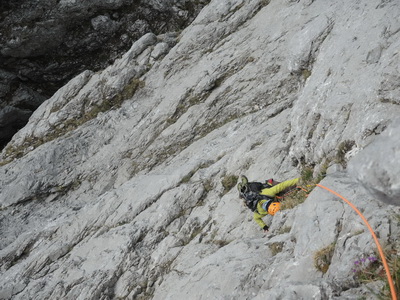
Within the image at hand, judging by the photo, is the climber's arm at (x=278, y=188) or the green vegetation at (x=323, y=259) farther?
the climber's arm at (x=278, y=188)

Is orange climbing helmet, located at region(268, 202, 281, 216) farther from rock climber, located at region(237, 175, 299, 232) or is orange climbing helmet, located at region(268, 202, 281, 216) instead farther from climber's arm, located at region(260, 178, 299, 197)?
climber's arm, located at region(260, 178, 299, 197)

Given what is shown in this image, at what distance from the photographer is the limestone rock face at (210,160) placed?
882cm

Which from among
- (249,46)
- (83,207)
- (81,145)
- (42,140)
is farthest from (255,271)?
(42,140)

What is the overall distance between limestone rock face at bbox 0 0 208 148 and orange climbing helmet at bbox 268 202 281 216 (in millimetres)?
28816

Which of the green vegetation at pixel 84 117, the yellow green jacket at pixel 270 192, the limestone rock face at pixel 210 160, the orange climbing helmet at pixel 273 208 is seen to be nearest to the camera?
the limestone rock face at pixel 210 160

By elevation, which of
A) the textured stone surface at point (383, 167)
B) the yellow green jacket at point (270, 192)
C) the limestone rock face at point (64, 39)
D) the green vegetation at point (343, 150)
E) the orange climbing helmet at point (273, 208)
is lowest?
the orange climbing helmet at point (273, 208)

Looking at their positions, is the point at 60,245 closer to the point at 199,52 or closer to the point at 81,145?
the point at 81,145

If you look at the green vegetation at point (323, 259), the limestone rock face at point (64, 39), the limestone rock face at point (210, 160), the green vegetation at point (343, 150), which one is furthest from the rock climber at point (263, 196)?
the limestone rock face at point (64, 39)

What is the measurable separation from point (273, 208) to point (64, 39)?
31.9 meters

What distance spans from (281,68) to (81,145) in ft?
51.0

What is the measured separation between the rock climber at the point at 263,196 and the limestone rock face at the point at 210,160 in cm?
Result: 47

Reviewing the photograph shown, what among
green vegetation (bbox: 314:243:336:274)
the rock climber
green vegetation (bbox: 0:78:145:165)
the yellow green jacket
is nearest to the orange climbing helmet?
the rock climber

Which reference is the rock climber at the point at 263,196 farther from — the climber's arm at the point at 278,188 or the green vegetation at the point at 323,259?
the green vegetation at the point at 323,259

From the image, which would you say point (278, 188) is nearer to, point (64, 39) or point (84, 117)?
point (84, 117)
